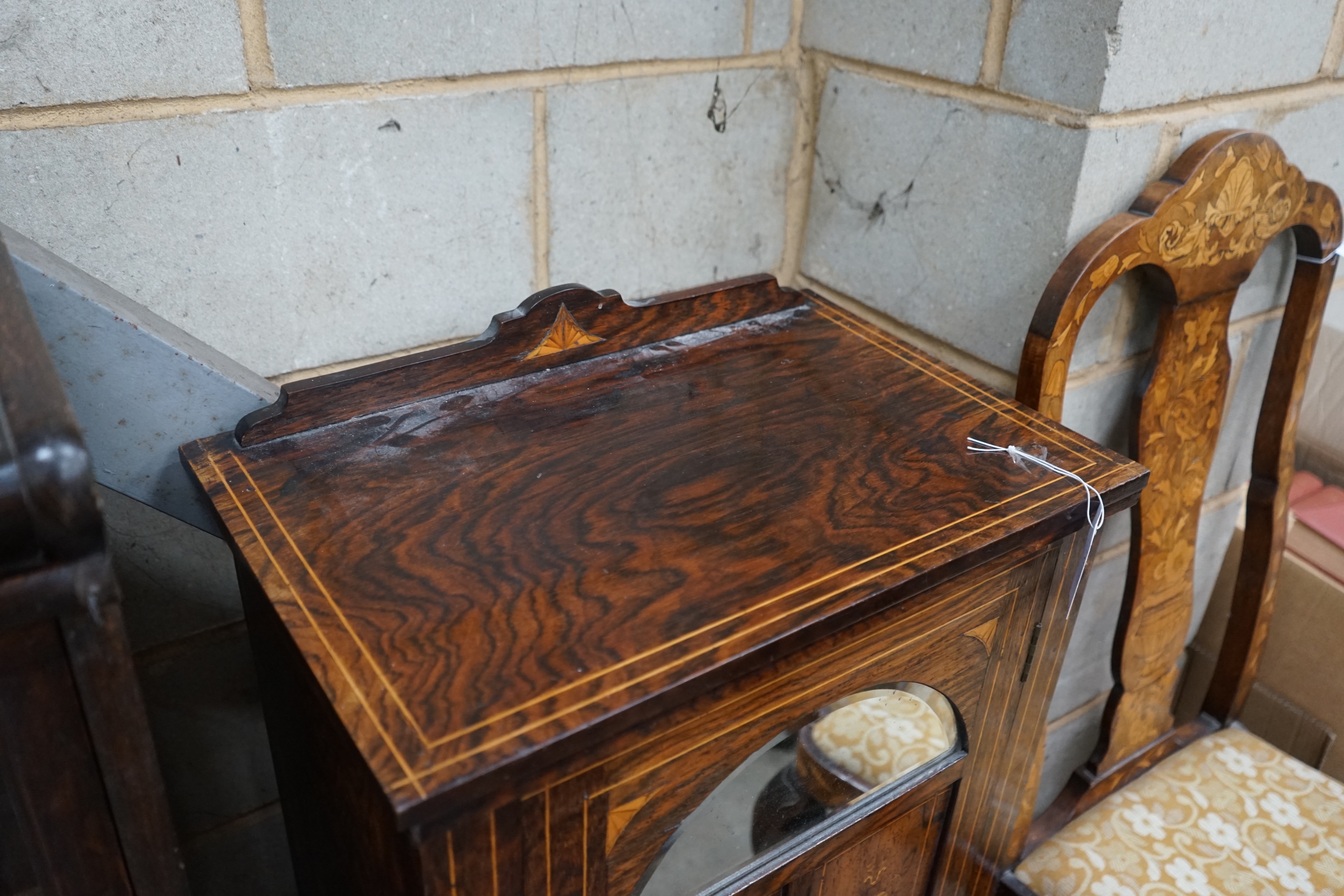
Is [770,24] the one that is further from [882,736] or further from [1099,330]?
[882,736]

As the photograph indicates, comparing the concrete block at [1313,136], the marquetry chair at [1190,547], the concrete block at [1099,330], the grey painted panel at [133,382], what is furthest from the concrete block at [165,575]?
the concrete block at [1313,136]

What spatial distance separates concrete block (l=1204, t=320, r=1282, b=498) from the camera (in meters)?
1.46

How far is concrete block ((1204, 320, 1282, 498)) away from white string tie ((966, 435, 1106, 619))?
1.93ft

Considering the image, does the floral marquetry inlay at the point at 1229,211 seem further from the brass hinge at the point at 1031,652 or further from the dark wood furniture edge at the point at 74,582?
the dark wood furniture edge at the point at 74,582

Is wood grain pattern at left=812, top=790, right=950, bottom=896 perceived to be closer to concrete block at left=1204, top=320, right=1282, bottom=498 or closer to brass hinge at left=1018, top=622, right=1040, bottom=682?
brass hinge at left=1018, top=622, right=1040, bottom=682

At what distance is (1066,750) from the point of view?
166 cm

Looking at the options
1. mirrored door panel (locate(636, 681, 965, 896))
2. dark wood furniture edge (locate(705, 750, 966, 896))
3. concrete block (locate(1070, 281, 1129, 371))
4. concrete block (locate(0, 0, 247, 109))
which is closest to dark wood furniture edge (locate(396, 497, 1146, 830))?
mirrored door panel (locate(636, 681, 965, 896))

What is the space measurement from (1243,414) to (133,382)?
1.50 m

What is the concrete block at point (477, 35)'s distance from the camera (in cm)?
95

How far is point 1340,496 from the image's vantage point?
1689 mm

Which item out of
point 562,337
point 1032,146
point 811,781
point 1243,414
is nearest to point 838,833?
point 811,781

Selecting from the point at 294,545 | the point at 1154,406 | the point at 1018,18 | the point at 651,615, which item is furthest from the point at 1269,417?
the point at 294,545

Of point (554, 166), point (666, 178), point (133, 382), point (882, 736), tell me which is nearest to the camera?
point (133, 382)

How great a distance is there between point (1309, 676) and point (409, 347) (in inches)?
59.0
